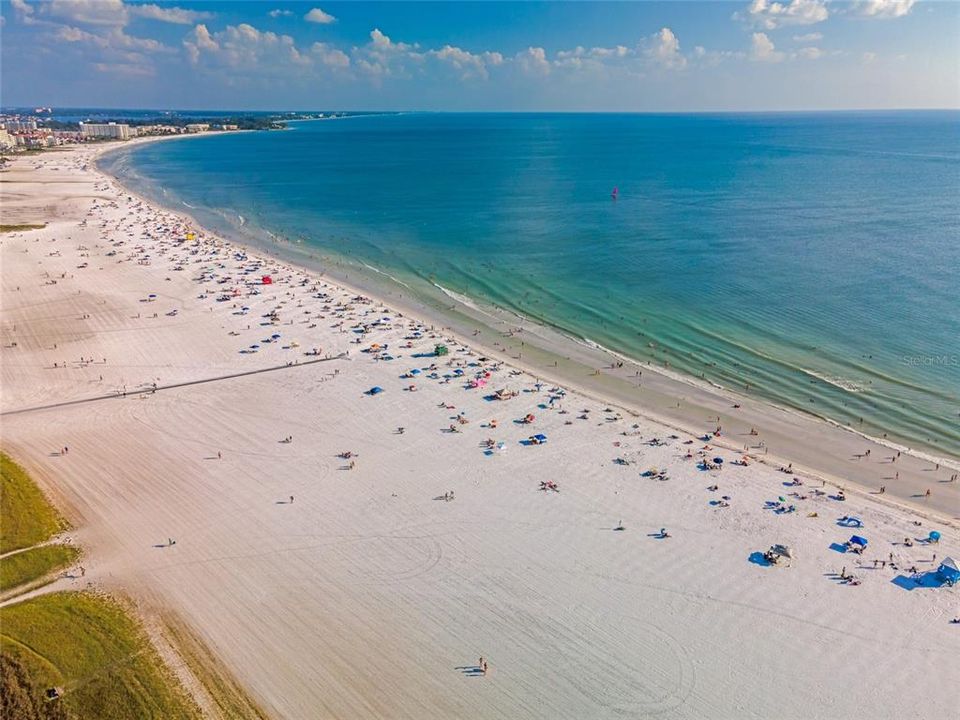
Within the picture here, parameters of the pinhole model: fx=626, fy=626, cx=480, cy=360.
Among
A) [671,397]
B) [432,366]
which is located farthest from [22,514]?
[671,397]

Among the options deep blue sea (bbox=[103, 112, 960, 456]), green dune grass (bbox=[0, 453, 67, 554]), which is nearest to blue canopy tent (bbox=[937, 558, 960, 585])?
deep blue sea (bbox=[103, 112, 960, 456])

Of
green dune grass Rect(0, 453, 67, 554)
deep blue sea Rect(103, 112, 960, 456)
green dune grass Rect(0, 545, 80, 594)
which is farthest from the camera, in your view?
deep blue sea Rect(103, 112, 960, 456)

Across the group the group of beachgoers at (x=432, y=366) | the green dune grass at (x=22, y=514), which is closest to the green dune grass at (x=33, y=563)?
the green dune grass at (x=22, y=514)

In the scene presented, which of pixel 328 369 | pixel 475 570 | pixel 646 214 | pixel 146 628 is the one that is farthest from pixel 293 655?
pixel 646 214

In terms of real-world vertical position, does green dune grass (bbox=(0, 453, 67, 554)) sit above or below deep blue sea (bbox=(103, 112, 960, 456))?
below

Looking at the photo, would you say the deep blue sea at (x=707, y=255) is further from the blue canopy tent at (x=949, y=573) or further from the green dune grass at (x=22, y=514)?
the green dune grass at (x=22, y=514)

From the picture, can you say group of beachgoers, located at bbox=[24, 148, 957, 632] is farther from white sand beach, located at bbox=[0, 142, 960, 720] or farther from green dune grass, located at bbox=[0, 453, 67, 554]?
green dune grass, located at bbox=[0, 453, 67, 554]

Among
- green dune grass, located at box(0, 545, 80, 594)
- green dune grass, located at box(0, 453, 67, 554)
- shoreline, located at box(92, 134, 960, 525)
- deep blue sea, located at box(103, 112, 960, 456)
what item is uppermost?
deep blue sea, located at box(103, 112, 960, 456)
